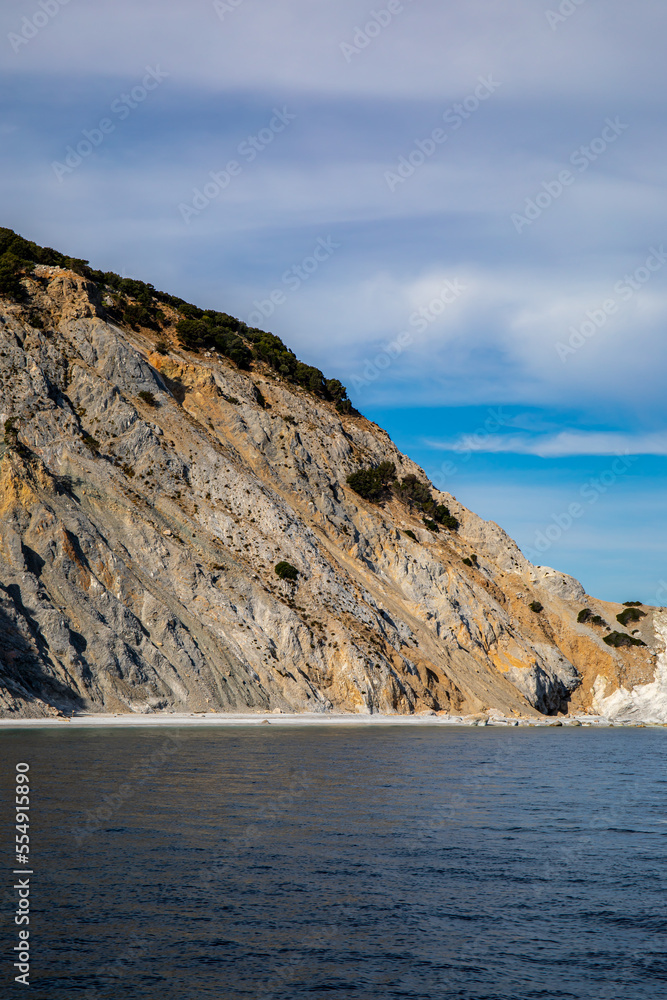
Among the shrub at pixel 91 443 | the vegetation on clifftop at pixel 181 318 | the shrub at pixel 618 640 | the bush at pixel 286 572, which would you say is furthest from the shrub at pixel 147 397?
the shrub at pixel 618 640

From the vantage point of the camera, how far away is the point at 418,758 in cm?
4006

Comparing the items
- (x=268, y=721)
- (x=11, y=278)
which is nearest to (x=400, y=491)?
(x=268, y=721)

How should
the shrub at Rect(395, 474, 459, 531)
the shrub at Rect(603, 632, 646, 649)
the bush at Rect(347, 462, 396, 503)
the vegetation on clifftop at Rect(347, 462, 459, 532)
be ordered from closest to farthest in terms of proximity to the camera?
the bush at Rect(347, 462, 396, 503)
the vegetation on clifftop at Rect(347, 462, 459, 532)
the shrub at Rect(603, 632, 646, 649)
the shrub at Rect(395, 474, 459, 531)

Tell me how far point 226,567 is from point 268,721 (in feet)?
53.9

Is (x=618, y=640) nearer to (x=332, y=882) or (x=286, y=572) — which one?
(x=286, y=572)

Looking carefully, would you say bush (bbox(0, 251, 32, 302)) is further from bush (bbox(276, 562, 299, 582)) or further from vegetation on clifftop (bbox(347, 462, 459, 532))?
vegetation on clifftop (bbox(347, 462, 459, 532))

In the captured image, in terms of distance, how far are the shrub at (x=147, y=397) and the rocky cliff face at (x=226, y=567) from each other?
146mm

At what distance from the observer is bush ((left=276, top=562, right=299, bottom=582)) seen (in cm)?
7281

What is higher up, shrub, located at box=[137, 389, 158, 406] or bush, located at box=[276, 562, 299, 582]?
shrub, located at box=[137, 389, 158, 406]

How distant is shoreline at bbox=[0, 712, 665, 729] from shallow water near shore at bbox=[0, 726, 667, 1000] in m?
14.3

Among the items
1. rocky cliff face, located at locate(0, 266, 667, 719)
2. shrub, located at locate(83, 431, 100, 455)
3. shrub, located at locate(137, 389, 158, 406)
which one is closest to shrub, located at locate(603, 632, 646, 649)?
rocky cliff face, located at locate(0, 266, 667, 719)

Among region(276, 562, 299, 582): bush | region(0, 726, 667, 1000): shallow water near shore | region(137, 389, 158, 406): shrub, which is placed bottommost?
region(0, 726, 667, 1000): shallow water near shore

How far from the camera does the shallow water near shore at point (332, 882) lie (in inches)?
492

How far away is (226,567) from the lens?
70500 mm
